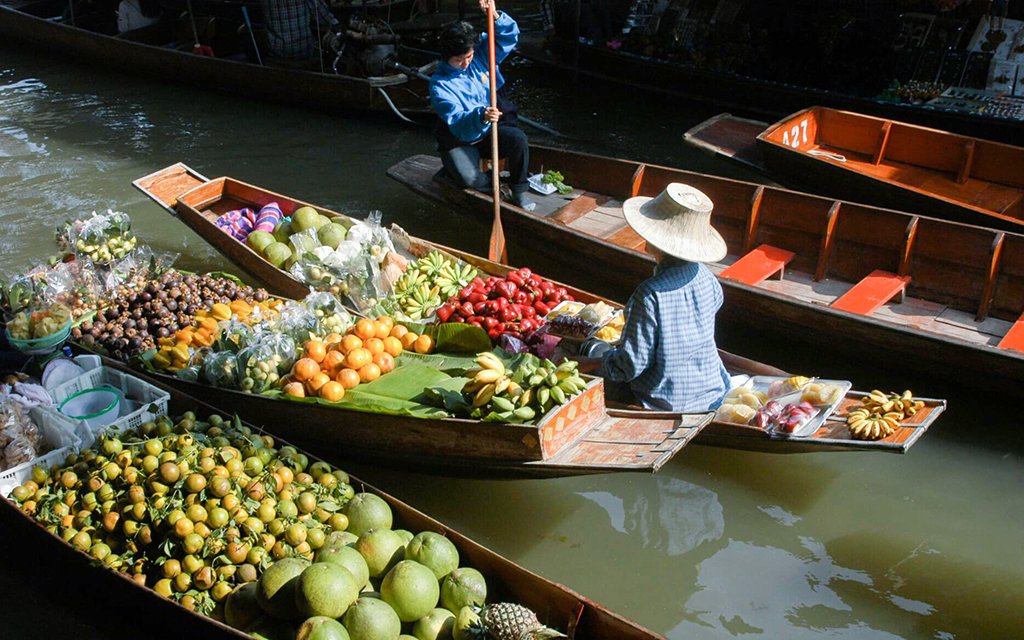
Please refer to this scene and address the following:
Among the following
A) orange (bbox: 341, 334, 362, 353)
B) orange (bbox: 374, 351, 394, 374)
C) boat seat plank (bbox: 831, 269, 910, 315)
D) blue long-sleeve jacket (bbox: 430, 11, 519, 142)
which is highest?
blue long-sleeve jacket (bbox: 430, 11, 519, 142)

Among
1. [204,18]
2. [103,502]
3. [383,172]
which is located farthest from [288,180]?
[103,502]

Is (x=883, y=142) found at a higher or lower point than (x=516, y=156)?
higher

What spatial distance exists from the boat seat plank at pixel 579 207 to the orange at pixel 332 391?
106 inches

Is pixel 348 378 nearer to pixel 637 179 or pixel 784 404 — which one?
pixel 784 404

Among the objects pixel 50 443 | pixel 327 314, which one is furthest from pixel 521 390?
pixel 50 443

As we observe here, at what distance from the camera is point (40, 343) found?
4645mm

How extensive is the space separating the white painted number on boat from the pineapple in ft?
17.4

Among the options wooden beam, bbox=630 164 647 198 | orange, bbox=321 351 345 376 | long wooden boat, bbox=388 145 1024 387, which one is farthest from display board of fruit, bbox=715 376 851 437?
wooden beam, bbox=630 164 647 198

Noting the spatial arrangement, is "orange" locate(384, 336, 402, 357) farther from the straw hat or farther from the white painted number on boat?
the white painted number on boat

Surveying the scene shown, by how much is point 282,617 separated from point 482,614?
0.72 meters

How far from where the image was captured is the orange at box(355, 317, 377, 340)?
4.71 metres

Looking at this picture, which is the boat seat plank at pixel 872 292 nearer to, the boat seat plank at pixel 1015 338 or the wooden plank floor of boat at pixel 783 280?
the wooden plank floor of boat at pixel 783 280

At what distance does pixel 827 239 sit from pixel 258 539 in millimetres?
4051

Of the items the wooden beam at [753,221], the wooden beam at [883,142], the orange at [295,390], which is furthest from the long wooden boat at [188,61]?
the orange at [295,390]
